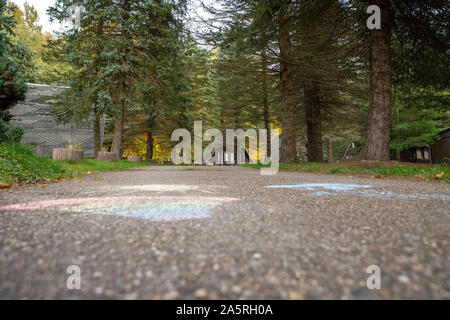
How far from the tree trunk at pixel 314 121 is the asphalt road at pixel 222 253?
10880mm

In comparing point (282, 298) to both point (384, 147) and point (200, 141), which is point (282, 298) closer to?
point (384, 147)

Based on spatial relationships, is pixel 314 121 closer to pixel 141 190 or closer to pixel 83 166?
pixel 83 166

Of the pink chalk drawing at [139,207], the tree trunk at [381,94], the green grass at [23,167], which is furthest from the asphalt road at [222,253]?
the tree trunk at [381,94]

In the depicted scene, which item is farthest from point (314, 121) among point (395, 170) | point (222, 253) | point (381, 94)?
point (222, 253)

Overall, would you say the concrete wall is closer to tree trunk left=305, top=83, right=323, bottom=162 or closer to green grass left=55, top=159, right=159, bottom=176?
green grass left=55, top=159, right=159, bottom=176

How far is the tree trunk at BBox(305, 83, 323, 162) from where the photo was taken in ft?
39.5

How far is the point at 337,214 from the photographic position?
1720mm

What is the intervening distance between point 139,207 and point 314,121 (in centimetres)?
1175

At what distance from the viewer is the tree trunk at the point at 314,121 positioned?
1204 cm

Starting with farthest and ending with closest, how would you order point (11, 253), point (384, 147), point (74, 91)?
point (74, 91) → point (384, 147) → point (11, 253)

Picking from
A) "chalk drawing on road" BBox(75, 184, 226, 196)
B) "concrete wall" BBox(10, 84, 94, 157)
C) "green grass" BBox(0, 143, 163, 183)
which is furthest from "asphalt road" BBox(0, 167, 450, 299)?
"concrete wall" BBox(10, 84, 94, 157)

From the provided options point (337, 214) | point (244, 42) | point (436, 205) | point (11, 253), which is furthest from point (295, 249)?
point (244, 42)

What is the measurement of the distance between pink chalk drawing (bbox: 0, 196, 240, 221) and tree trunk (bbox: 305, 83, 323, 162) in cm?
1113
